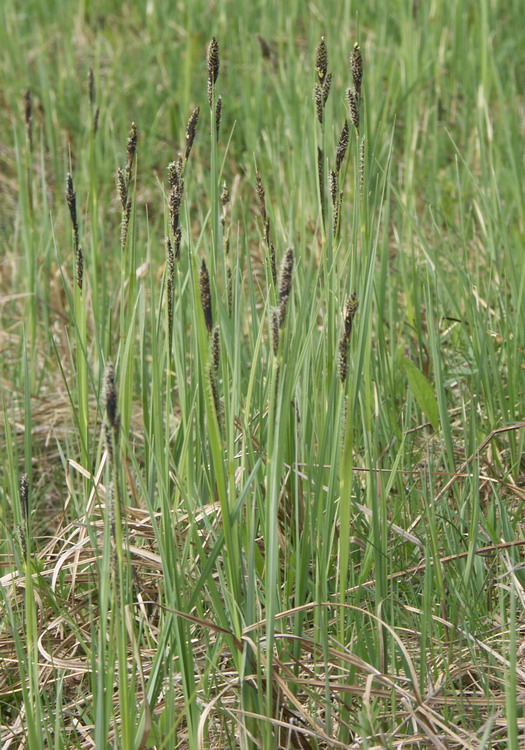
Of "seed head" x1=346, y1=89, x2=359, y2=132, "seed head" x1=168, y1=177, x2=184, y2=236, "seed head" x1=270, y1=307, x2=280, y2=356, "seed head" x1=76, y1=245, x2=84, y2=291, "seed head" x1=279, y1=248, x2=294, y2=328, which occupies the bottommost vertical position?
"seed head" x1=270, y1=307, x2=280, y2=356

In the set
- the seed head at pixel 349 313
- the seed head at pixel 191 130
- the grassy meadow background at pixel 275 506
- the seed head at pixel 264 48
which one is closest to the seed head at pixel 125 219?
the grassy meadow background at pixel 275 506

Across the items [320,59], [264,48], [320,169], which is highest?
[264,48]

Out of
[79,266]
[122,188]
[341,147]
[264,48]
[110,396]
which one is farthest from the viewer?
[264,48]

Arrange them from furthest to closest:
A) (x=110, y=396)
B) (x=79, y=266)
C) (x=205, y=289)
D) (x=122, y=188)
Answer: (x=79, y=266) → (x=122, y=188) → (x=205, y=289) → (x=110, y=396)

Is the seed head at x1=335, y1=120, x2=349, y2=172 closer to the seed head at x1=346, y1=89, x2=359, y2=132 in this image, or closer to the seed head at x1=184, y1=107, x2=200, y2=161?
the seed head at x1=346, y1=89, x2=359, y2=132

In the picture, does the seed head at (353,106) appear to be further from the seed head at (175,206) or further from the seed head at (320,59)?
the seed head at (175,206)

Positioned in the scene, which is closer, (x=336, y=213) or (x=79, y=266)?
(x=336, y=213)

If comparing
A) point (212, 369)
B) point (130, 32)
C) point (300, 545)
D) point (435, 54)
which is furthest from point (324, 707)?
point (130, 32)

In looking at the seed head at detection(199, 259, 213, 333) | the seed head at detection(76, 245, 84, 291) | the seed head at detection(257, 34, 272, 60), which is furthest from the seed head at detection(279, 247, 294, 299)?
the seed head at detection(257, 34, 272, 60)

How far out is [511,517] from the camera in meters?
1.48

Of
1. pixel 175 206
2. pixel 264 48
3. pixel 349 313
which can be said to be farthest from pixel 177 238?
pixel 264 48

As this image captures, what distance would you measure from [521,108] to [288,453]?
7.91 ft

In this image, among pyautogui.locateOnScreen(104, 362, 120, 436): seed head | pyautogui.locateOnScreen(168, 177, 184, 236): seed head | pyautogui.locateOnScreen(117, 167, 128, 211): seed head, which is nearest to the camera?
pyautogui.locateOnScreen(104, 362, 120, 436): seed head

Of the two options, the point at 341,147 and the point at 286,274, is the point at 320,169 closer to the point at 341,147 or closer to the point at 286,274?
the point at 341,147
